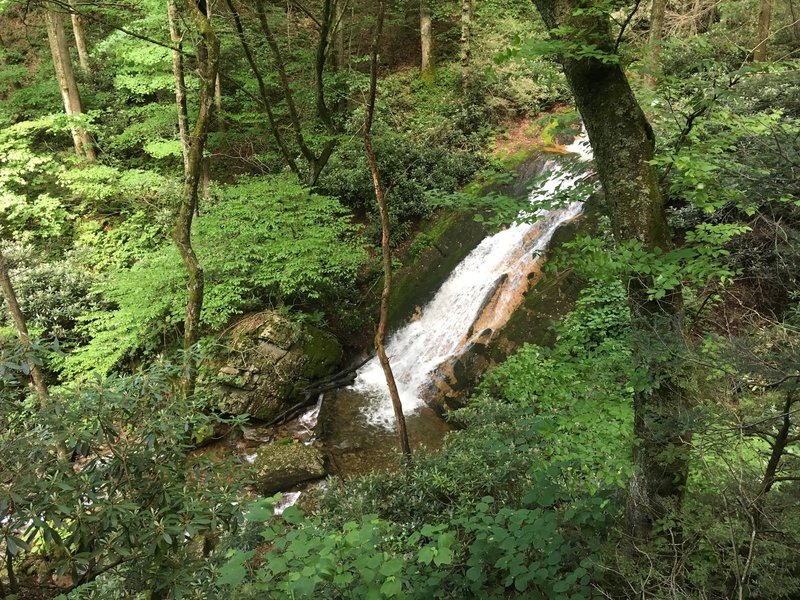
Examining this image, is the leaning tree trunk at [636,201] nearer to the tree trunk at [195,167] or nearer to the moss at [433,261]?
the tree trunk at [195,167]

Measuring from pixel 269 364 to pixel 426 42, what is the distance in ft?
37.2

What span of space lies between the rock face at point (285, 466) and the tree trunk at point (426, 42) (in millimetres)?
12034

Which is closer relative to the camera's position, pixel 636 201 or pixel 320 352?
pixel 636 201

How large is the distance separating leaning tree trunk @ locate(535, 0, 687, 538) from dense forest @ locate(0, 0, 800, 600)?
0.02 m

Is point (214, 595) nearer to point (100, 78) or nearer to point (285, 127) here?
point (285, 127)

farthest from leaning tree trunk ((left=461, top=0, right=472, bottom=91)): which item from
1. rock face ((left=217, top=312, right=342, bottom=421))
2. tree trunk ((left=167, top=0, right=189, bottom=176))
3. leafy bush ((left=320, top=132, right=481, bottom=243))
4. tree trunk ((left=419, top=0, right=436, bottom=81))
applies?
rock face ((left=217, top=312, right=342, bottom=421))

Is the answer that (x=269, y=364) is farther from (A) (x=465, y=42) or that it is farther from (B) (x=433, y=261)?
(A) (x=465, y=42)

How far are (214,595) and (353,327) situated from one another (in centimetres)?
789

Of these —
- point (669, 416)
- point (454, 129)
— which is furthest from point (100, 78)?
point (669, 416)

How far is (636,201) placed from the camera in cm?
270

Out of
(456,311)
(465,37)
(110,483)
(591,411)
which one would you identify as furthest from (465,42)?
(110,483)

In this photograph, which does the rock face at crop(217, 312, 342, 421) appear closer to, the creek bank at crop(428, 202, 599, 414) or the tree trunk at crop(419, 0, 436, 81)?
the creek bank at crop(428, 202, 599, 414)

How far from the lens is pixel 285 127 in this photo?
12.6 m

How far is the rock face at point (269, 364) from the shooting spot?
8.31 m
